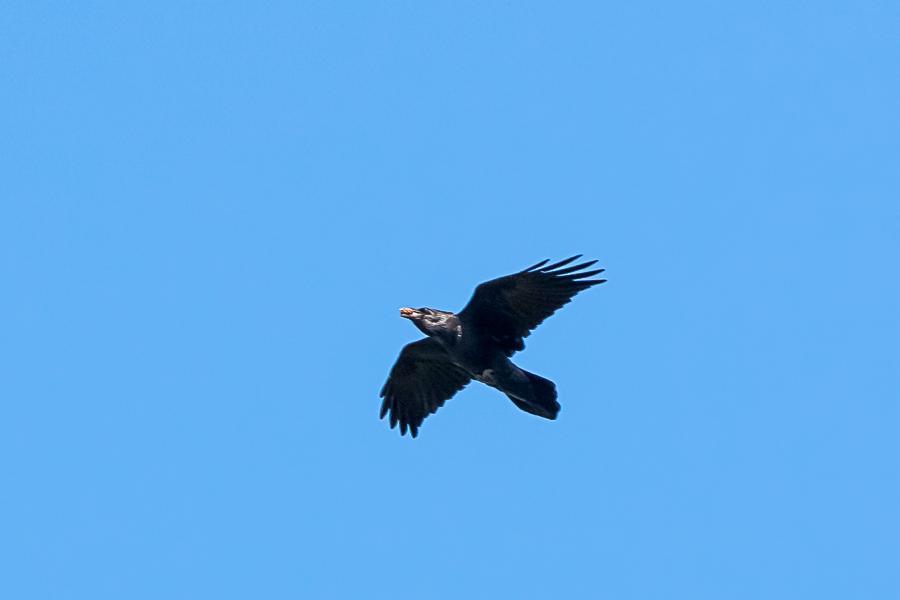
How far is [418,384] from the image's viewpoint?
21641 mm

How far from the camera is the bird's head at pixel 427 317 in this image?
1973cm

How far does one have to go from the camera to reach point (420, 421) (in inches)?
855

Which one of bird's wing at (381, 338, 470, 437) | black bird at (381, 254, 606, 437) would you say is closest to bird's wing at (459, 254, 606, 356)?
black bird at (381, 254, 606, 437)

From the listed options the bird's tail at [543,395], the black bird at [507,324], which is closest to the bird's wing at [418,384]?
the black bird at [507,324]

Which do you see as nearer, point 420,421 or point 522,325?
point 522,325

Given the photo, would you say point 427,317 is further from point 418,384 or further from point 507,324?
point 418,384

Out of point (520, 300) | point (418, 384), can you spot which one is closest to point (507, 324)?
point (520, 300)

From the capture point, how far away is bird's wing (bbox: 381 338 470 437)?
69.9 ft

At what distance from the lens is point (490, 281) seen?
19250 mm

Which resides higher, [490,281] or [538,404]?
[490,281]

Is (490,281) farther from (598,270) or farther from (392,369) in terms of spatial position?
(392,369)

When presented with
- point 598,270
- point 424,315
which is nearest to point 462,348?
point 424,315

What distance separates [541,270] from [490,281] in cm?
72

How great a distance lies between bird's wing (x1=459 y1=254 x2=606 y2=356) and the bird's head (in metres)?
0.28
